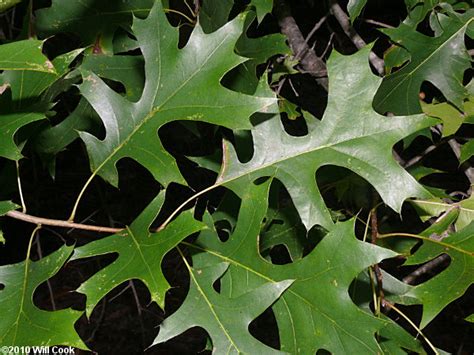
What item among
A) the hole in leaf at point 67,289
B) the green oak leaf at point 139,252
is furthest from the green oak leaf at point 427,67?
the hole in leaf at point 67,289

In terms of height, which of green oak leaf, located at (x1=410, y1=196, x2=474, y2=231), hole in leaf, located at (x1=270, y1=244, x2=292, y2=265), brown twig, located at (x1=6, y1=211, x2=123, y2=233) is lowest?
hole in leaf, located at (x1=270, y1=244, x2=292, y2=265)

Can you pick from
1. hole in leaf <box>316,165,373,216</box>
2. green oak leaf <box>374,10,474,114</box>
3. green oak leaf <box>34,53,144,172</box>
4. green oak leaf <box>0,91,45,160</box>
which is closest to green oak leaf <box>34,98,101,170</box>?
green oak leaf <box>34,53,144,172</box>

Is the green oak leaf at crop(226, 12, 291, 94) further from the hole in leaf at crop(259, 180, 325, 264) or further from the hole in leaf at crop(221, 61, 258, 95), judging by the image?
the hole in leaf at crop(259, 180, 325, 264)

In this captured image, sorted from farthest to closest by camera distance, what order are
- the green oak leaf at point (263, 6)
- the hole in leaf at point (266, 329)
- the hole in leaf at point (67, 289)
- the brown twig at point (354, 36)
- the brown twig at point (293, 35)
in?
the hole in leaf at point (67, 289)
the hole in leaf at point (266, 329)
the brown twig at point (293, 35)
the brown twig at point (354, 36)
the green oak leaf at point (263, 6)

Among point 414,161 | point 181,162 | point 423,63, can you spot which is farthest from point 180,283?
point 423,63

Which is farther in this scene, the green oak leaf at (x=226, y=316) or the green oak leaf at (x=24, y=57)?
the green oak leaf at (x=226, y=316)

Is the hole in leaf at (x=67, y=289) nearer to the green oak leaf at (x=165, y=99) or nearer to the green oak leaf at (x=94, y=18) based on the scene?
the green oak leaf at (x=94, y=18)

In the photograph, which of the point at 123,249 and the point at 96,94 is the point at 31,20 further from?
the point at 123,249
